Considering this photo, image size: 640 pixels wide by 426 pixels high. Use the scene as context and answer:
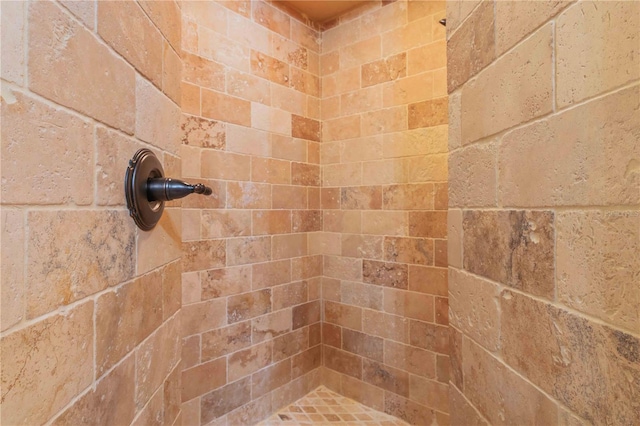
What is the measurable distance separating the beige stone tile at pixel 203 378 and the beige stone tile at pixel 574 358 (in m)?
1.66

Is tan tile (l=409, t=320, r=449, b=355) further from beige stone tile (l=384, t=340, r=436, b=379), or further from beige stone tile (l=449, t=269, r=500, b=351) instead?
beige stone tile (l=449, t=269, r=500, b=351)

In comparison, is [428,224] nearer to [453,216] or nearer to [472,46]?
[453,216]

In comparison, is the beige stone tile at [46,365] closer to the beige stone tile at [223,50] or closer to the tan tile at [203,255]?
the tan tile at [203,255]

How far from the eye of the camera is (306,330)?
7.82 ft

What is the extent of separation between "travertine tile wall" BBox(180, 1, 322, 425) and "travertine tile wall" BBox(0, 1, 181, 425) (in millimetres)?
1010

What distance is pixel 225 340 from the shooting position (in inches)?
76.4

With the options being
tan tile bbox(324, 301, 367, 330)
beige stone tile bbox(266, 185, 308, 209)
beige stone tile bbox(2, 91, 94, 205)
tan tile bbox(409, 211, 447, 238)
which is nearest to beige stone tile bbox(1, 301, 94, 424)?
beige stone tile bbox(2, 91, 94, 205)

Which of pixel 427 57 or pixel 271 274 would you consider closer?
pixel 427 57

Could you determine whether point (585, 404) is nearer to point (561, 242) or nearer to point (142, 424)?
point (561, 242)

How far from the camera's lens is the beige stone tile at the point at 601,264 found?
439 mm

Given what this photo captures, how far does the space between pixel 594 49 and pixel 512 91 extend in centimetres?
17

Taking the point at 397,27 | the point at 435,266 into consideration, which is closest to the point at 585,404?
the point at 435,266

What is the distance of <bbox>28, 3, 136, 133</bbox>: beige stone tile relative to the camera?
458mm

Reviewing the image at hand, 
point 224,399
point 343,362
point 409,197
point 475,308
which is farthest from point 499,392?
point 343,362
